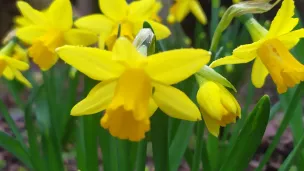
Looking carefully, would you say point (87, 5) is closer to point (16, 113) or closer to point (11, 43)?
point (16, 113)

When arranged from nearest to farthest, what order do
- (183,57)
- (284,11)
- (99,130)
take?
1. (183,57)
2. (284,11)
3. (99,130)

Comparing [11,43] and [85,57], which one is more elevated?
[85,57]

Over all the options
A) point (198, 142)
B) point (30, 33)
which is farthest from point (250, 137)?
point (30, 33)

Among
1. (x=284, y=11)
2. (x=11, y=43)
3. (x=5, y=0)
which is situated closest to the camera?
(x=284, y=11)

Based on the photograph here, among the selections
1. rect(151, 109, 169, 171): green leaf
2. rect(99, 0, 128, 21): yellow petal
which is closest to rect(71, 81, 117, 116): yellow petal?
rect(151, 109, 169, 171): green leaf

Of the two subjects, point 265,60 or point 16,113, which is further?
point 16,113

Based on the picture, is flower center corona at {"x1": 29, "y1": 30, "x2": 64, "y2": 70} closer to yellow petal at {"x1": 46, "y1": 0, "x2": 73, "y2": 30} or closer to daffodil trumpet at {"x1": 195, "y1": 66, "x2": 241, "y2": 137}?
yellow petal at {"x1": 46, "y1": 0, "x2": 73, "y2": 30}

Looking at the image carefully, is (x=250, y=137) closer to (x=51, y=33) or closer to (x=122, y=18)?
(x=122, y=18)

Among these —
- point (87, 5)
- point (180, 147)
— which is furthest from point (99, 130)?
point (87, 5)
